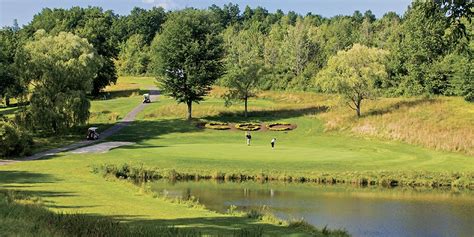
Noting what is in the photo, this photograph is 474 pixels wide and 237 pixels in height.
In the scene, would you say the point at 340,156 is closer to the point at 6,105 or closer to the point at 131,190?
the point at 131,190

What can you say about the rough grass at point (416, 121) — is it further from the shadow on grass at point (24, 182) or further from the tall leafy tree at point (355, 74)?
the shadow on grass at point (24, 182)

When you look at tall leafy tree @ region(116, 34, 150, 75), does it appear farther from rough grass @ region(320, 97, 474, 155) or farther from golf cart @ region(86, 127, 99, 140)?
golf cart @ region(86, 127, 99, 140)

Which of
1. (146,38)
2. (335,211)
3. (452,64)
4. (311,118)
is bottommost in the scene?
(335,211)

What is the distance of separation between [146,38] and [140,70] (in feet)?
111

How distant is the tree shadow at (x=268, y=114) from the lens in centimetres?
7762

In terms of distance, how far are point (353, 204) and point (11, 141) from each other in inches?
1150

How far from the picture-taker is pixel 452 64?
85938 mm

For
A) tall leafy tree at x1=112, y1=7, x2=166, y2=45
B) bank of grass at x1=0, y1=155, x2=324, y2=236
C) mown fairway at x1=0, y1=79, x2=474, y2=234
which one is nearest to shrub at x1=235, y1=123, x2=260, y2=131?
mown fairway at x1=0, y1=79, x2=474, y2=234

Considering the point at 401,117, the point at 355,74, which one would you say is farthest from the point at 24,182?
the point at 401,117

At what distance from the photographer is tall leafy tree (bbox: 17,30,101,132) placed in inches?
2279

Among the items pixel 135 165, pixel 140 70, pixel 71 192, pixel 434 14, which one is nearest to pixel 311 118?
pixel 135 165

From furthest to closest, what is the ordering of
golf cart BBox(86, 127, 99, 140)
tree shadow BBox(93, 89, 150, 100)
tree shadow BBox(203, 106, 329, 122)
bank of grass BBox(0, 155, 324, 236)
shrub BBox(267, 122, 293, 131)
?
1. tree shadow BBox(93, 89, 150, 100)
2. tree shadow BBox(203, 106, 329, 122)
3. shrub BBox(267, 122, 293, 131)
4. golf cart BBox(86, 127, 99, 140)
5. bank of grass BBox(0, 155, 324, 236)

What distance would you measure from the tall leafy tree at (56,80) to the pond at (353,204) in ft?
80.9

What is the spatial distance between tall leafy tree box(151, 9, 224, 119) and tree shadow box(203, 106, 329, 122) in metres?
4.97
